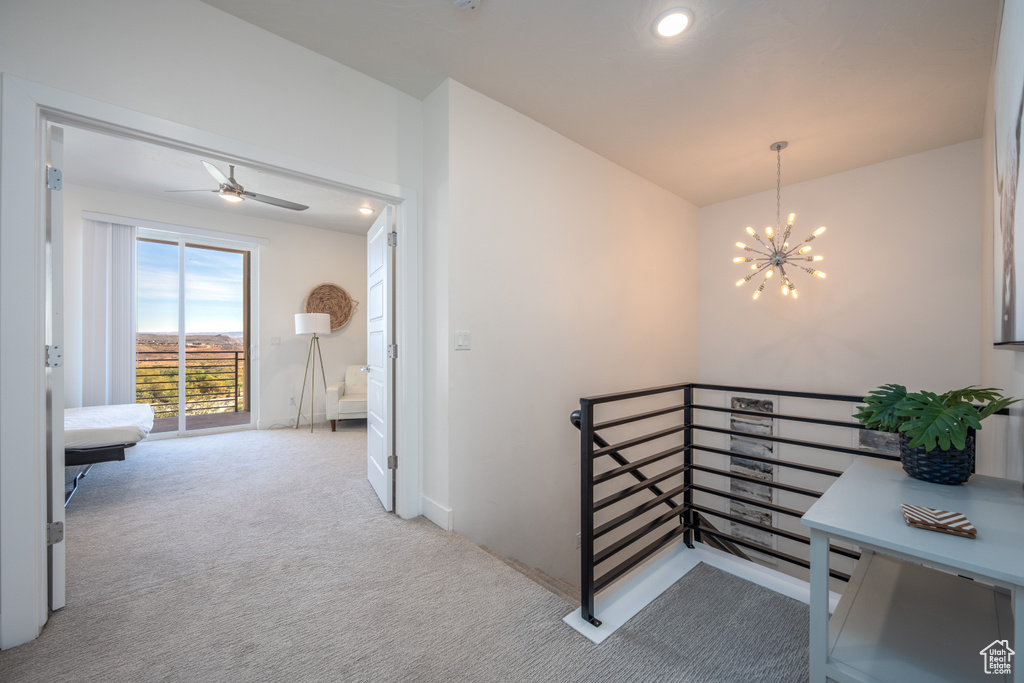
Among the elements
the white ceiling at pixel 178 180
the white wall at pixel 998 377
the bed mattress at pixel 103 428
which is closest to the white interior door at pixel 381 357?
the white ceiling at pixel 178 180

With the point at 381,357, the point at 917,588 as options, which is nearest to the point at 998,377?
the point at 917,588

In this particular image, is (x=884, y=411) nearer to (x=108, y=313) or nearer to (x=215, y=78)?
(x=215, y=78)

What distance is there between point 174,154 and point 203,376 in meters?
2.86

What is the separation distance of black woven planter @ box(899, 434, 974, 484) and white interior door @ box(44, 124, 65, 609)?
3.03 m

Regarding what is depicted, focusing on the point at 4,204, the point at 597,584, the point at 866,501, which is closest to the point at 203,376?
the point at 4,204

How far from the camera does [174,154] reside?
3.49 meters

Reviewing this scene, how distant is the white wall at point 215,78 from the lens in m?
Result: 1.53

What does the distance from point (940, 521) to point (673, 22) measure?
2103 mm

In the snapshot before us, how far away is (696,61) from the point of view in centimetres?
216

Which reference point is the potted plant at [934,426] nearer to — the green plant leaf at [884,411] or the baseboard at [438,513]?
the green plant leaf at [884,411]

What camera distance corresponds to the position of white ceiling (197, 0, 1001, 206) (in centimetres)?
186

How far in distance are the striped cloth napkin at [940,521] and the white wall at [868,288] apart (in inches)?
120

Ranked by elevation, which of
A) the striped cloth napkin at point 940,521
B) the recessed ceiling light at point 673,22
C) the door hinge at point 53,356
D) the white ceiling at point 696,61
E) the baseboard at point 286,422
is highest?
the white ceiling at point 696,61

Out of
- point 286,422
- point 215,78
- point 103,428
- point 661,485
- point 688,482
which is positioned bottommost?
point 661,485
